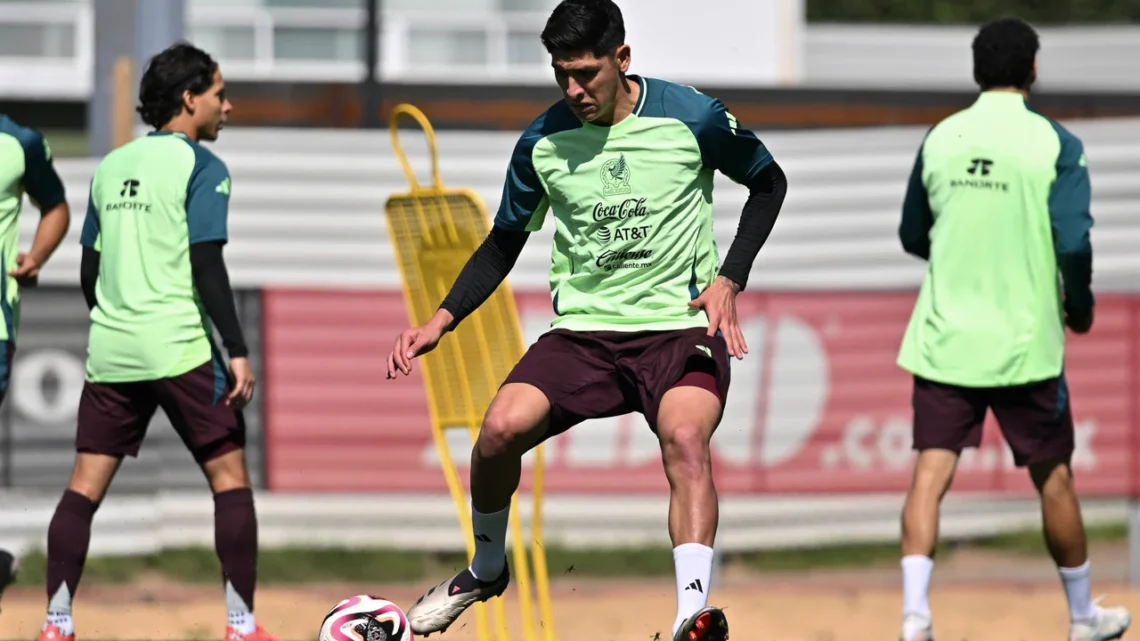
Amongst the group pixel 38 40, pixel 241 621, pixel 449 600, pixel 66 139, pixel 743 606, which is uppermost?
pixel 449 600

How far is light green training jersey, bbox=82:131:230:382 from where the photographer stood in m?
6.27

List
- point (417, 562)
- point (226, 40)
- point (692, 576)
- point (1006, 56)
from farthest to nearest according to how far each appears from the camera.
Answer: point (226, 40) → point (417, 562) → point (1006, 56) → point (692, 576)

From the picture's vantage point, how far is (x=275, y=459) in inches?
397

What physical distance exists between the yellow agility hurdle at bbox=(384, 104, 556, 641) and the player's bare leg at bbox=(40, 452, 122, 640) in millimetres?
1234

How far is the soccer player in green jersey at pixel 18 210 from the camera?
21.0 ft

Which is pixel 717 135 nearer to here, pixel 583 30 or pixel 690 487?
pixel 583 30

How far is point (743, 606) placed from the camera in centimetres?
912

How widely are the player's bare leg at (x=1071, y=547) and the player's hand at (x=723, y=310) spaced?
64.8 inches

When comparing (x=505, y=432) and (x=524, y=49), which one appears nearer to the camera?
(x=505, y=432)

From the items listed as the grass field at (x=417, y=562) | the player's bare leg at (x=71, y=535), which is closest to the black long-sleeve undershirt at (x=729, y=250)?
the player's bare leg at (x=71, y=535)

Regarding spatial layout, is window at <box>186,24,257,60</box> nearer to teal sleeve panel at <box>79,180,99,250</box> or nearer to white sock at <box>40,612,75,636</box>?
teal sleeve panel at <box>79,180,99,250</box>

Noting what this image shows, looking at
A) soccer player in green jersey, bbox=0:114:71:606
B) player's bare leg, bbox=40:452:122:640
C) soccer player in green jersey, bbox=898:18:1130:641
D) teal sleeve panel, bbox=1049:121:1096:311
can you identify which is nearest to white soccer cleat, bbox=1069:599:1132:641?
soccer player in green jersey, bbox=898:18:1130:641

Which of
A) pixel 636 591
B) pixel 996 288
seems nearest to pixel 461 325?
pixel 996 288

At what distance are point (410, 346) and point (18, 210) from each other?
6.26ft
